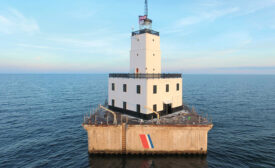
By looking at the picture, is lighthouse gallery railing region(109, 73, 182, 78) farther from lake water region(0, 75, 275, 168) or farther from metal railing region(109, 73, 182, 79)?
lake water region(0, 75, 275, 168)

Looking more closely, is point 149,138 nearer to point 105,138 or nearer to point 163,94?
point 105,138

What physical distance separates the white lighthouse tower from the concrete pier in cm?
466

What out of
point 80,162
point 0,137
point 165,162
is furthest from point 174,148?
point 0,137

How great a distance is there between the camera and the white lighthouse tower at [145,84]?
2950 centimetres

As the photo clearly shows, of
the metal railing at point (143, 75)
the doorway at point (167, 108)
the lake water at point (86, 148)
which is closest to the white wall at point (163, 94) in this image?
the metal railing at point (143, 75)

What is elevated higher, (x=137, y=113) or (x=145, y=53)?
(x=145, y=53)

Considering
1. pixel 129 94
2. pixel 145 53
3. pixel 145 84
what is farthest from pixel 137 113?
pixel 145 53

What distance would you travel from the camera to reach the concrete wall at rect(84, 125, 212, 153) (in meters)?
25.3

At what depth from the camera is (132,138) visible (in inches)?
1000

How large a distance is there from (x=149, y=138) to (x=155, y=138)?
0.98 metres

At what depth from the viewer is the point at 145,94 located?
94.8 feet

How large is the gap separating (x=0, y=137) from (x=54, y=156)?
16.7 metres

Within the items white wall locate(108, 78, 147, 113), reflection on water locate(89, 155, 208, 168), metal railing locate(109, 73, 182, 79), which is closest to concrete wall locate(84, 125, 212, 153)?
reflection on water locate(89, 155, 208, 168)

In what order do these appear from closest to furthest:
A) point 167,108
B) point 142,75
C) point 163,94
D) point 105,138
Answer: point 105,138 → point 142,75 → point 163,94 → point 167,108
